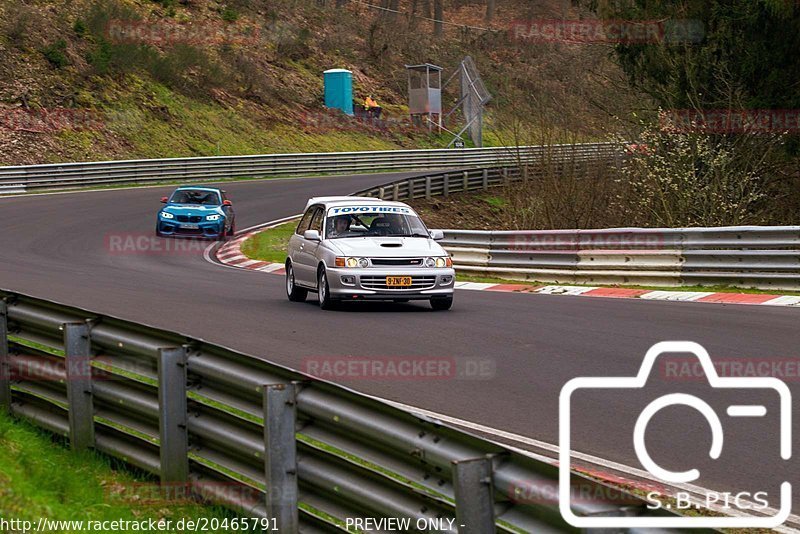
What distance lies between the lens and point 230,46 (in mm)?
66062

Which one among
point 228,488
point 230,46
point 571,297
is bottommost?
point 571,297

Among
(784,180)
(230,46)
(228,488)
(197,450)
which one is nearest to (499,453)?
(228,488)

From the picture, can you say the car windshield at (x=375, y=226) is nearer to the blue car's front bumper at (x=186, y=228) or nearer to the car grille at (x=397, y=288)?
the car grille at (x=397, y=288)

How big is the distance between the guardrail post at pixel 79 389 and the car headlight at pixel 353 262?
29.7 feet

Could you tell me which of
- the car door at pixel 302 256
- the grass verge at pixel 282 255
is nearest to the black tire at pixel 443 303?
the car door at pixel 302 256

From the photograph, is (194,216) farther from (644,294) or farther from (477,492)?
(477,492)

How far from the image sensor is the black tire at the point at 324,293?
55.7 feet

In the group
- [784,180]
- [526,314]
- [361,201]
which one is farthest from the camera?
[784,180]

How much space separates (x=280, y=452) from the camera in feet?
19.2

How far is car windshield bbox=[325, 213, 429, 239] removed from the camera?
17703 mm

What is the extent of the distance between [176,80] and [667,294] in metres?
43.9

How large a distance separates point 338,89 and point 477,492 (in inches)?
2434

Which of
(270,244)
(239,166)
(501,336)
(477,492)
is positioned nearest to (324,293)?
(501,336)

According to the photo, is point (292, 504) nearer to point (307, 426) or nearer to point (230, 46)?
point (307, 426)
